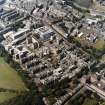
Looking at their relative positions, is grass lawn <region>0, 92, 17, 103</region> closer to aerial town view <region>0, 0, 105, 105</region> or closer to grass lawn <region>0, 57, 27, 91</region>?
aerial town view <region>0, 0, 105, 105</region>

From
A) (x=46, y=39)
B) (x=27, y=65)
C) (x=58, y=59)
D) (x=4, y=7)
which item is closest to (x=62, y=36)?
(x=46, y=39)

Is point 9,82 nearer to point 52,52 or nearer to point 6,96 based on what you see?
point 6,96

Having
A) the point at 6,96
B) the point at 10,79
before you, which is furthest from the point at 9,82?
the point at 6,96

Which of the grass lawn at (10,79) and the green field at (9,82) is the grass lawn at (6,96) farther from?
the grass lawn at (10,79)

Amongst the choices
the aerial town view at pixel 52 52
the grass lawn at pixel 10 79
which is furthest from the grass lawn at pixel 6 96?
the grass lawn at pixel 10 79

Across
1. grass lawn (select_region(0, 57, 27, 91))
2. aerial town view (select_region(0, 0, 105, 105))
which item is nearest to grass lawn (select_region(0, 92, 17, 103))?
aerial town view (select_region(0, 0, 105, 105))

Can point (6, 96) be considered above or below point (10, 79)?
above

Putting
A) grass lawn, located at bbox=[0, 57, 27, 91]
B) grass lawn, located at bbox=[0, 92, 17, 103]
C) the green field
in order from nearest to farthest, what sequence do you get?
grass lawn, located at bbox=[0, 92, 17, 103] < the green field < grass lawn, located at bbox=[0, 57, 27, 91]

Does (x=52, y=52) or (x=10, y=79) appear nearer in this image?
(x=10, y=79)
